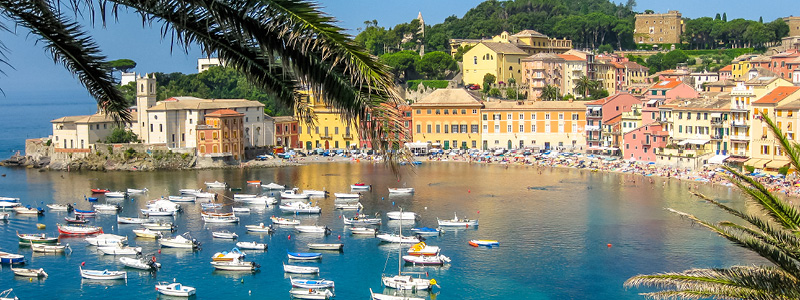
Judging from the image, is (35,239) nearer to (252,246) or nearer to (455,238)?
(252,246)

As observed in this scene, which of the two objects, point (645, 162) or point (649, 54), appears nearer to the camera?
point (645, 162)

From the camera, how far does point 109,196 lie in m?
31.5

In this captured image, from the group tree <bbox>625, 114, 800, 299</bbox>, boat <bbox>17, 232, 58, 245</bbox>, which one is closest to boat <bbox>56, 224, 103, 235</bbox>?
boat <bbox>17, 232, 58, 245</bbox>

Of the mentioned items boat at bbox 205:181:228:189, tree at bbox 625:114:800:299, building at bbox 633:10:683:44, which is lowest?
boat at bbox 205:181:228:189

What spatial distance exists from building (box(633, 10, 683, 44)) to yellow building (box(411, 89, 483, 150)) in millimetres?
33494

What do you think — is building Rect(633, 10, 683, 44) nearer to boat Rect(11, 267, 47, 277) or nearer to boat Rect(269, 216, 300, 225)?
boat Rect(269, 216, 300, 225)

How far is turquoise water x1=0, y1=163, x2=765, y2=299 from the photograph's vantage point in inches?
749

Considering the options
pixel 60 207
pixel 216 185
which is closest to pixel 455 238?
pixel 60 207

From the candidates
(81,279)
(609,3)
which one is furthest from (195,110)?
(609,3)

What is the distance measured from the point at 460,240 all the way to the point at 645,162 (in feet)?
58.2

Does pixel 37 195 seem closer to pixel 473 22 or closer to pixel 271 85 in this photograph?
pixel 271 85

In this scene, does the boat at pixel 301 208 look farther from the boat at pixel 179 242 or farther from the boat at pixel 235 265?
the boat at pixel 235 265

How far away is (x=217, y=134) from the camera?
4112cm

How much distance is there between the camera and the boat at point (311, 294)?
60.1 ft
